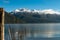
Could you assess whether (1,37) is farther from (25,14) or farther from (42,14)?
(42,14)

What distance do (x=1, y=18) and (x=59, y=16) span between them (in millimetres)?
100417

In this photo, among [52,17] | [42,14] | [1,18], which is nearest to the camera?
[1,18]

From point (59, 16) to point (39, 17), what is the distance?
1137cm

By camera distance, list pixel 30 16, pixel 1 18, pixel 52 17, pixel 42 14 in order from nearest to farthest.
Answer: pixel 1 18
pixel 30 16
pixel 42 14
pixel 52 17

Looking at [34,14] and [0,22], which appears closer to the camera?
[0,22]

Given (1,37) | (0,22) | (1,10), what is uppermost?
(1,10)

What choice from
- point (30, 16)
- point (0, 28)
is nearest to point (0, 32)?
point (0, 28)

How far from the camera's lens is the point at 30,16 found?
3954 inches

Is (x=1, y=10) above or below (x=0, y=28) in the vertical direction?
above

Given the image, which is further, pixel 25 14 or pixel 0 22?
pixel 25 14

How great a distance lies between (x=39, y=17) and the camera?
10525 cm

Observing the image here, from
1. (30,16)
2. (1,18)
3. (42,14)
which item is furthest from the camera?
(42,14)

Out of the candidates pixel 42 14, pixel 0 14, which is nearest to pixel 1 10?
pixel 0 14

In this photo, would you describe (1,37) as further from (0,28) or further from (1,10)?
(1,10)
